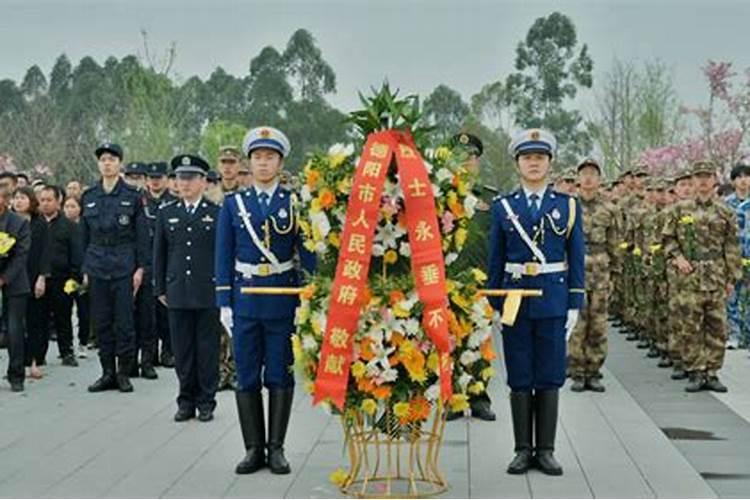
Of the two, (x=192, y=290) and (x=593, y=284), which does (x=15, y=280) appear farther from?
(x=593, y=284)

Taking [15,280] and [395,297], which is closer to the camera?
[395,297]

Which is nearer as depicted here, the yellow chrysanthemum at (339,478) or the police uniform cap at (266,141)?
the yellow chrysanthemum at (339,478)

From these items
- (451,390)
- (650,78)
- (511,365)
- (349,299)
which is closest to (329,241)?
(349,299)

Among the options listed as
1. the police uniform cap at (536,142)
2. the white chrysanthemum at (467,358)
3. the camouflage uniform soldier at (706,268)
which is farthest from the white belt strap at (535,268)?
the camouflage uniform soldier at (706,268)

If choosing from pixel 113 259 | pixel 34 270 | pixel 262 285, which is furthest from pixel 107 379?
pixel 262 285

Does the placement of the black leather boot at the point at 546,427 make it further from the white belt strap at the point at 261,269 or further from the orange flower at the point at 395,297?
the white belt strap at the point at 261,269

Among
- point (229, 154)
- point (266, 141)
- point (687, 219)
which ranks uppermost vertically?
point (229, 154)

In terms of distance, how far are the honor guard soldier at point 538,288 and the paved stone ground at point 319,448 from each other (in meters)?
0.34

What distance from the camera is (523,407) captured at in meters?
7.14

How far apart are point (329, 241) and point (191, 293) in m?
2.92

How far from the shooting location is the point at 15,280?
10.4m

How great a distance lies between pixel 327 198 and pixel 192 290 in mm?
2989

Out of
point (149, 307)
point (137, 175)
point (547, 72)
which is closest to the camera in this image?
point (149, 307)

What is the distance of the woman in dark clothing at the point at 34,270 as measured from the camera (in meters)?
11.7
